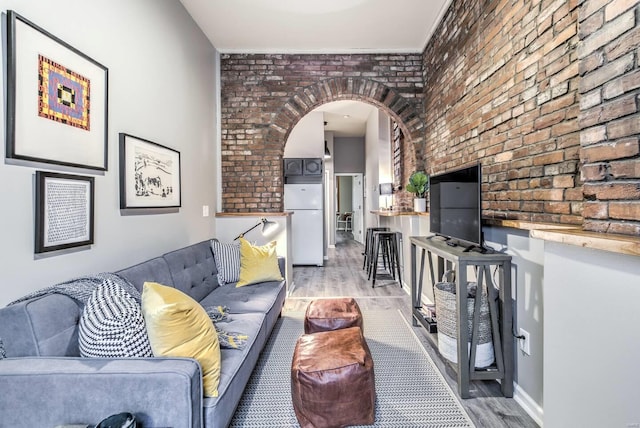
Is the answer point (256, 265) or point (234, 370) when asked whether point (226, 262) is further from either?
point (234, 370)

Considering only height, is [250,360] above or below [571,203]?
below

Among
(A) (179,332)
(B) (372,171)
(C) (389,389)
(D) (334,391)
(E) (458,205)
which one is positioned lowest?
(C) (389,389)

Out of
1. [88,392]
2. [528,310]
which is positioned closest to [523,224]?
[528,310]

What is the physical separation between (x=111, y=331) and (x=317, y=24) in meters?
3.34

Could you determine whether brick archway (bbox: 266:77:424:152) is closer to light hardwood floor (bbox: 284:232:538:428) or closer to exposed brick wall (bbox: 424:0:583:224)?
exposed brick wall (bbox: 424:0:583:224)

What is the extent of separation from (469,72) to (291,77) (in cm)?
214

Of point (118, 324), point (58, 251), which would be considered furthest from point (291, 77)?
point (118, 324)

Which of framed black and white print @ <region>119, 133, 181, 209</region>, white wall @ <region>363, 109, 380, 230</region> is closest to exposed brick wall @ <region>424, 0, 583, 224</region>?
framed black and white print @ <region>119, 133, 181, 209</region>

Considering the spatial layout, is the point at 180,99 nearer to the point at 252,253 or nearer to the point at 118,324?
the point at 252,253

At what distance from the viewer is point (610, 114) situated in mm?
1114

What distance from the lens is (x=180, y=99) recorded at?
9.84 ft

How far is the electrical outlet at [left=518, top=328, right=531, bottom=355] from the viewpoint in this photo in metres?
1.83

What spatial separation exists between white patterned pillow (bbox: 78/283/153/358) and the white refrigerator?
15.4 feet

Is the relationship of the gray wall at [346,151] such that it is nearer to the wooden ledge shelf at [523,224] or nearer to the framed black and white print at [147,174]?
the framed black and white print at [147,174]
